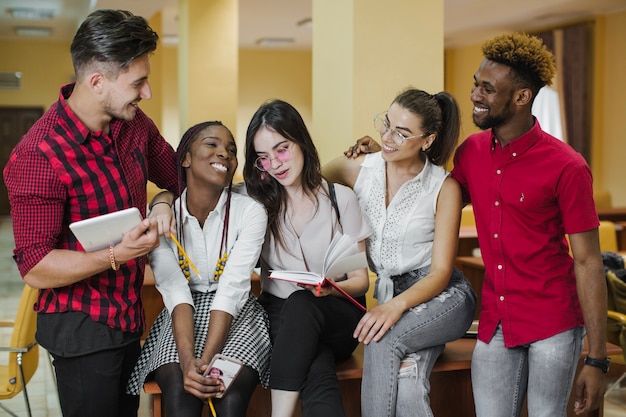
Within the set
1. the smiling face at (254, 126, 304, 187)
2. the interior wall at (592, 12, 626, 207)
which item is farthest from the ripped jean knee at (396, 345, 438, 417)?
the interior wall at (592, 12, 626, 207)

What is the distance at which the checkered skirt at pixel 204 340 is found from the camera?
8.48 ft

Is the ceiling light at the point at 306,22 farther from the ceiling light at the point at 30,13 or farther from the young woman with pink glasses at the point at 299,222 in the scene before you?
the young woman with pink glasses at the point at 299,222

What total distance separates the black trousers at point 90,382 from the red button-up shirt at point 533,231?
50.1 inches

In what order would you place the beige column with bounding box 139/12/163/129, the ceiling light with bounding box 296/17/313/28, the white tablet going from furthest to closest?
the ceiling light with bounding box 296/17/313/28
the beige column with bounding box 139/12/163/129
the white tablet

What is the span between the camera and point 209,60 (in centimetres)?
775

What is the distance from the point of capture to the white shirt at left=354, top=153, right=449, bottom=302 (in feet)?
9.43

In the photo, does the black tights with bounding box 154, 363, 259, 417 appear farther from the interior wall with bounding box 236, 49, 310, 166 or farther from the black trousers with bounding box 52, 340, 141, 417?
the interior wall with bounding box 236, 49, 310, 166

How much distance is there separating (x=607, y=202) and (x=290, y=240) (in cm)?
862

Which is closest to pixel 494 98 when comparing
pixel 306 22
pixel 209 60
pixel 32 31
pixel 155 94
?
pixel 209 60

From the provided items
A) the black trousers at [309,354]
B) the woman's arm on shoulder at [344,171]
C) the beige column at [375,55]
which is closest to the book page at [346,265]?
the black trousers at [309,354]

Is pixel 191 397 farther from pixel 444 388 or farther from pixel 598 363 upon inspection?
pixel 598 363

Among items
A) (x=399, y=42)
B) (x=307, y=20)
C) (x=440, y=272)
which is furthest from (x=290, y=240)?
(x=307, y=20)

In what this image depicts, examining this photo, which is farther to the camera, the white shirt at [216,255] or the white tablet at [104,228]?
the white shirt at [216,255]

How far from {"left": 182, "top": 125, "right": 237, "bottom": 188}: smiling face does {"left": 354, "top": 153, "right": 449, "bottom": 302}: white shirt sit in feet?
2.00
